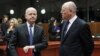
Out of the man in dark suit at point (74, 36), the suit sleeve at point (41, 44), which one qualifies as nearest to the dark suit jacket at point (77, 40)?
the man in dark suit at point (74, 36)

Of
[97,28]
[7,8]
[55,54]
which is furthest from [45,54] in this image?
[7,8]

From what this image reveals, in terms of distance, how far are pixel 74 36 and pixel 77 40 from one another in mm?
65

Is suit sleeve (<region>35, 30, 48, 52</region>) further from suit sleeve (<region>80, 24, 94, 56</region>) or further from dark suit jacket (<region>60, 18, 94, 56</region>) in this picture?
suit sleeve (<region>80, 24, 94, 56</region>)

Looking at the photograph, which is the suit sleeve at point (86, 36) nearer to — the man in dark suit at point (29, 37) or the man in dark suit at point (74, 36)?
the man in dark suit at point (74, 36)

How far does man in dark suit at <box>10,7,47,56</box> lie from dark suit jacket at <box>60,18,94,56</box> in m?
0.40

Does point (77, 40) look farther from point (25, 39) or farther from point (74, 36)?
point (25, 39)

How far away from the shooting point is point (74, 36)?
4324mm

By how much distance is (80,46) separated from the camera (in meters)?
4.34

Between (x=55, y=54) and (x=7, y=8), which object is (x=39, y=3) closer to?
(x=7, y=8)

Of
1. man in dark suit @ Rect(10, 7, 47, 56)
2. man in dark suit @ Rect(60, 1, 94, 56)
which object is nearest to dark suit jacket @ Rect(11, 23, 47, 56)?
man in dark suit @ Rect(10, 7, 47, 56)

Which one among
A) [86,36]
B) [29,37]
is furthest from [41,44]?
[86,36]

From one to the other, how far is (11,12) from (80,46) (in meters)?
15.7

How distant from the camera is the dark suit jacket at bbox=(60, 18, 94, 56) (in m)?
4.30

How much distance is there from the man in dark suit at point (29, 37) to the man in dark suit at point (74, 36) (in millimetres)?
405
